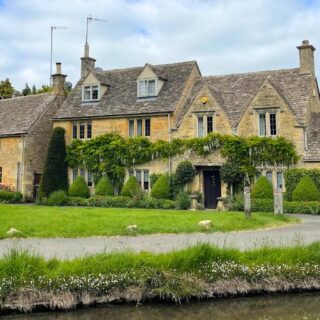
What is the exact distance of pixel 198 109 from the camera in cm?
3497

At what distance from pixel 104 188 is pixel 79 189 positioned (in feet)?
8.15

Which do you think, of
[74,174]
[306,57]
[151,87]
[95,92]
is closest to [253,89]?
[306,57]

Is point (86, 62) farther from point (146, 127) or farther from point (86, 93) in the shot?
point (146, 127)

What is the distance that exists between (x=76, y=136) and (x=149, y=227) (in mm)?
23298

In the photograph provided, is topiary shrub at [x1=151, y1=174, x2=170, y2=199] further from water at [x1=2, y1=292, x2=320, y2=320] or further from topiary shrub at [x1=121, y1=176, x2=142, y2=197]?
water at [x1=2, y1=292, x2=320, y2=320]

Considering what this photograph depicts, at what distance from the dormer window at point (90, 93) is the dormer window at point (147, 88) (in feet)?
14.9

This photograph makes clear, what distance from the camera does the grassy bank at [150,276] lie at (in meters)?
A: 10.1

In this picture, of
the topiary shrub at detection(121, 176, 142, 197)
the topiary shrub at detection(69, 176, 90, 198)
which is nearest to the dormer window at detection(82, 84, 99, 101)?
the topiary shrub at detection(69, 176, 90, 198)

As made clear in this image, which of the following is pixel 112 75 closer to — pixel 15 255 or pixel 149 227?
pixel 149 227

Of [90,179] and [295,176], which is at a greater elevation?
[90,179]

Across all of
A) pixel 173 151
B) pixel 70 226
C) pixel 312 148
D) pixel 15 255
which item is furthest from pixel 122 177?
pixel 15 255

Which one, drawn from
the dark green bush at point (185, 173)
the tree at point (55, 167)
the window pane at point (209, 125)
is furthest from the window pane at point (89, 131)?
the window pane at point (209, 125)

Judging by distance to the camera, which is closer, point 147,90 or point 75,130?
point 147,90

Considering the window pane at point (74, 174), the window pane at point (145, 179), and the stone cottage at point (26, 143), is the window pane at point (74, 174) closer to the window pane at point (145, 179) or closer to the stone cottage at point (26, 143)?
the stone cottage at point (26, 143)
